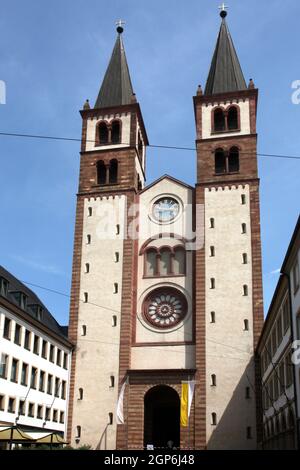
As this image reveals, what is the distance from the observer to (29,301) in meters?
51.3

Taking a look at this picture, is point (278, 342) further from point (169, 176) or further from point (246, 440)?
point (169, 176)

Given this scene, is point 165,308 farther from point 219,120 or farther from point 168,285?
point 219,120

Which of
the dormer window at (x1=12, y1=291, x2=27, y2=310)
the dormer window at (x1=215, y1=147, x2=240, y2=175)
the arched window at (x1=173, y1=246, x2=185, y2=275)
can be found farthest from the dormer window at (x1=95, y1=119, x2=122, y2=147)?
the dormer window at (x1=12, y1=291, x2=27, y2=310)

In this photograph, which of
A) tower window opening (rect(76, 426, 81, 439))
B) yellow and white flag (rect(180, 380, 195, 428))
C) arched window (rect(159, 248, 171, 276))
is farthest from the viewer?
arched window (rect(159, 248, 171, 276))

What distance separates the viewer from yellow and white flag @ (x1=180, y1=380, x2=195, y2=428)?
150 ft

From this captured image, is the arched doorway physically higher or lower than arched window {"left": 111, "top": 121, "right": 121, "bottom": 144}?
lower

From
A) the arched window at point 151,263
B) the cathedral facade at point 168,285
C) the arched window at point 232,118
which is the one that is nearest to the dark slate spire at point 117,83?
the cathedral facade at point 168,285

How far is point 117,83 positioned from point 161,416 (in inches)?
1242

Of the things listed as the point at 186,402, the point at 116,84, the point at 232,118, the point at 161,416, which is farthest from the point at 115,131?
the point at 186,402

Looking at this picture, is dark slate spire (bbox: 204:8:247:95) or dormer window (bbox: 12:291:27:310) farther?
dark slate spire (bbox: 204:8:247:95)

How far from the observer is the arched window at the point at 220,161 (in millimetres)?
55031

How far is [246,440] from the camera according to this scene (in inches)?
1799

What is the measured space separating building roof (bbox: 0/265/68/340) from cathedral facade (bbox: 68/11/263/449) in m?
2.46

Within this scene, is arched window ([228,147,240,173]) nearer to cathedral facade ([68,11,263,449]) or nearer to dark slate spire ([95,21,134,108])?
cathedral facade ([68,11,263,449])
